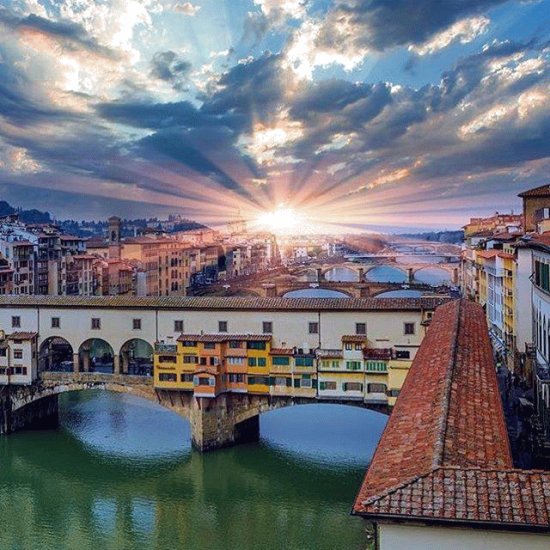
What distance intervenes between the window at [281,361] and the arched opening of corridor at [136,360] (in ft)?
14.0

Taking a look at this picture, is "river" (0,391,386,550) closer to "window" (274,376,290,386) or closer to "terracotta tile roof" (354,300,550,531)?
"window" (274,376,290,386)

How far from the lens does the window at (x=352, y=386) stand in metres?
16.4

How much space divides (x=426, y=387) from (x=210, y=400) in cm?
1083

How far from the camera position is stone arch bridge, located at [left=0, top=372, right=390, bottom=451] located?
16.8 meters

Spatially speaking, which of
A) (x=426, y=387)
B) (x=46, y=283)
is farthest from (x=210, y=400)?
(x=46, y=283)

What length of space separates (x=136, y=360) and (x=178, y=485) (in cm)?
1063

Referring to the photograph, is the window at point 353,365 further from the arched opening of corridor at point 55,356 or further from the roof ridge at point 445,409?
the arched opening of corridor at point 55,356

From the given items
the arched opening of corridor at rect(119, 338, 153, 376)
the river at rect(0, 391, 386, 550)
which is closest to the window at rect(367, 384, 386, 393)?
the river at rect(0, 391, 386, 550)

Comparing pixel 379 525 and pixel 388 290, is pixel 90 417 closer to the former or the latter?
pixel 379 525

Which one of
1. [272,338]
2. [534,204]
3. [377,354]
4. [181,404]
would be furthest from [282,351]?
[534,204]

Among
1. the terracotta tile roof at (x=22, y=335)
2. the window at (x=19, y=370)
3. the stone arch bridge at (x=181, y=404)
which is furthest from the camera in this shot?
the terracotta tile roof at (x=22, y=335)

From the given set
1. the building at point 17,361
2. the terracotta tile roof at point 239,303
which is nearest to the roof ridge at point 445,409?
the terracotta tile roof at point 239,303

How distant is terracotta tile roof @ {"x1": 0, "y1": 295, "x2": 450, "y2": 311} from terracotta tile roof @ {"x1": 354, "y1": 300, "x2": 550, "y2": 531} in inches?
393

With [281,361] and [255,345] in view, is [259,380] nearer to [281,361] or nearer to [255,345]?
[281,361]
